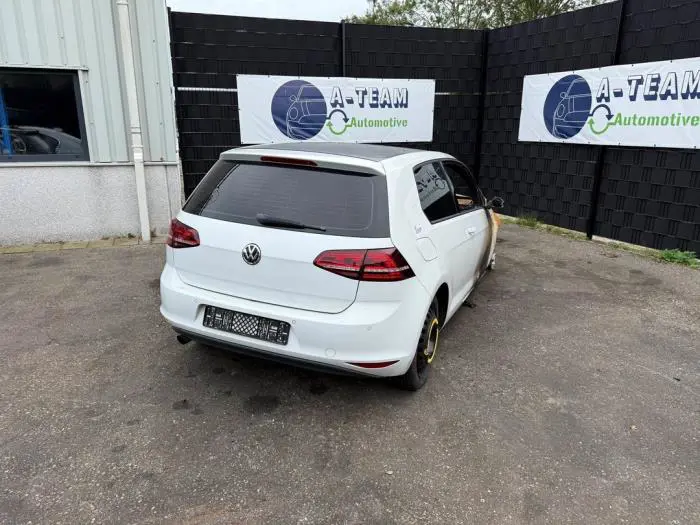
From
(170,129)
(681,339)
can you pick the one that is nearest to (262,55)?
(170,129)

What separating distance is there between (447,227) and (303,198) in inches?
47.3

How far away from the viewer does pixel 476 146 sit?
977 centimetres

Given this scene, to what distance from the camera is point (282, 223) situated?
2.86 m

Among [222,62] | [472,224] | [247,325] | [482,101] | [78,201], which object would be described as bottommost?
[247,325]

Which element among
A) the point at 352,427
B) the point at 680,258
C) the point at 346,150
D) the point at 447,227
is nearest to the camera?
the point at 352,427

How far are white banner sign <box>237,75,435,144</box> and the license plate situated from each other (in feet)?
18.8

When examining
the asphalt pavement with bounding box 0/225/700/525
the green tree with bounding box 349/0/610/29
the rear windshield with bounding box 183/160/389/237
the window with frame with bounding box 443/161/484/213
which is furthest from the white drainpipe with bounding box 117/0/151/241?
the green tree with bounding box 349/0/610/29

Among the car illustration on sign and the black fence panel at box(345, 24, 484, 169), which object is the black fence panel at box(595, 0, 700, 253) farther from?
the black fence panel at box(345, 24, 484, 169)

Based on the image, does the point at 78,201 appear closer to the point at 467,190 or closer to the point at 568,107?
the point at 467,190

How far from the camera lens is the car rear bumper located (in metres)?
2.74

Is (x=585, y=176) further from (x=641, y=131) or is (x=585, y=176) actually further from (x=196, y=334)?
(x=196, y=334)

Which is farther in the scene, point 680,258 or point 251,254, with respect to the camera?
point 680,258

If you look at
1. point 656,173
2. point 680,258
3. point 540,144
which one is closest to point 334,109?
point 540,144

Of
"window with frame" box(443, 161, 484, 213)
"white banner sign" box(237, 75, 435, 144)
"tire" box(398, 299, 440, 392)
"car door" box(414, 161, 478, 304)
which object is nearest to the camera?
"tire" box(398, 299, 440, 392)
